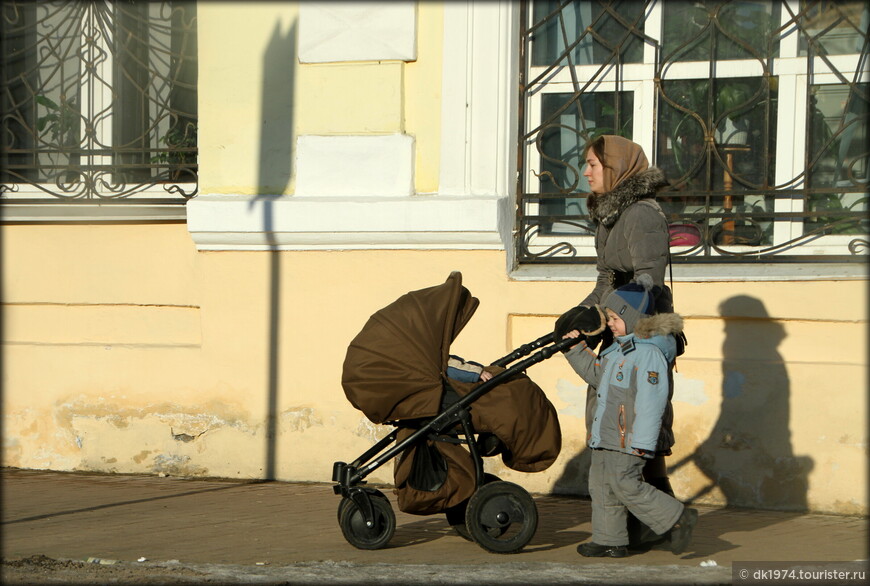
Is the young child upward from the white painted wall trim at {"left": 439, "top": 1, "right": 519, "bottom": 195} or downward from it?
downward

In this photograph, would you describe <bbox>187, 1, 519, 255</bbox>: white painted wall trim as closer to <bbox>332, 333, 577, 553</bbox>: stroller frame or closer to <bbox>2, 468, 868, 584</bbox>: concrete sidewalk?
<bbox>2, 468, 868, 584</bbox>: concrete sidewalk

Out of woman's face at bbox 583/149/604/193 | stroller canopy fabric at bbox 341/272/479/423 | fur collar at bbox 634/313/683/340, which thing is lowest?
stroller canopy fabric at bbox 341/272/479/423

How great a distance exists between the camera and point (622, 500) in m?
4.87

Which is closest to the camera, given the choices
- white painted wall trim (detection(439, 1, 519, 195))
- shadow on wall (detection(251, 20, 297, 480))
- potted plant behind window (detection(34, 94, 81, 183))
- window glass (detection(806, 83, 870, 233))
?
window glass (detection(806, 83, 870, 233))

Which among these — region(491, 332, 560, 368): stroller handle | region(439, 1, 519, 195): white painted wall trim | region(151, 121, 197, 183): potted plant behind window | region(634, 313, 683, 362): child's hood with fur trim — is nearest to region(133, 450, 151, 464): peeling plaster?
region(151, 121, 197, 183): potted plant behind window

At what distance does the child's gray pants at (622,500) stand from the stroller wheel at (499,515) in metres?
0.29

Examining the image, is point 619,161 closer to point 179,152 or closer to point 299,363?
point 299,363

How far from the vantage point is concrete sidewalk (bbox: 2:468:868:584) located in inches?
191

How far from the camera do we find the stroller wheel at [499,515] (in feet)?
16.3

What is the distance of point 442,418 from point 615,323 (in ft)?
2.79

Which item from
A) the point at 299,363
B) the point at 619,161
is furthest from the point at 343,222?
the point at 619,161

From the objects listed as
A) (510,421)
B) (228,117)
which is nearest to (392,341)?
(510,421)

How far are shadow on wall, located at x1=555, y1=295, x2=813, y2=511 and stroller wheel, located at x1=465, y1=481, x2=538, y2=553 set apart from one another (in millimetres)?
1856

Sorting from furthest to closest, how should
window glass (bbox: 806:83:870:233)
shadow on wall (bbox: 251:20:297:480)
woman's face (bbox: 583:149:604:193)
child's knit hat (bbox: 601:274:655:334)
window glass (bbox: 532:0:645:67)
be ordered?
shadow on wall (bbox: 251:20:297:480) → window glass (bbox: 532:0:645:67) → window glass (bbox: 806:83:870:233) → woman's face (bbox: 583:149:604:193) → child's knit hat (bbox: 601:274:655:334)
